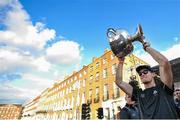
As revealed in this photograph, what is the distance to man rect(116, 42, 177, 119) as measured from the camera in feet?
7.94

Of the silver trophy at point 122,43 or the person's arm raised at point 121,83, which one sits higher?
the silver trophy at point 122,43

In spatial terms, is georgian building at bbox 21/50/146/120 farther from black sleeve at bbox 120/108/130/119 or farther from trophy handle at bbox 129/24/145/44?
trophy handle at bbox 129/24/145/44

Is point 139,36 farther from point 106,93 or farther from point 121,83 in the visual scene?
point 106,93

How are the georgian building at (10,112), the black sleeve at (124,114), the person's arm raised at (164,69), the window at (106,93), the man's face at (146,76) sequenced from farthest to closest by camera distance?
1. the georgian building at (10,112)
2. the window at (106,93)
3. the black sleeve at (124,114)
4. the man's face at (146,76)
5. the person's arm raised at (164,69)

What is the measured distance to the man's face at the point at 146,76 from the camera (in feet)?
9.12

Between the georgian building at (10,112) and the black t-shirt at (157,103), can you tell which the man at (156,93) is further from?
the georgian building at (10,112)

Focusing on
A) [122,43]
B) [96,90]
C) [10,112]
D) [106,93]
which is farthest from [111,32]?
[10,112]

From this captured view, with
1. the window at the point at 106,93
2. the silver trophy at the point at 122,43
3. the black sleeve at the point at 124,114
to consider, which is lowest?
the black sleeve at the point at 124,114

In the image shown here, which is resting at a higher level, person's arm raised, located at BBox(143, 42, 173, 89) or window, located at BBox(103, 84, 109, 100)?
window, located at BBox(103, 84, 109, 100)

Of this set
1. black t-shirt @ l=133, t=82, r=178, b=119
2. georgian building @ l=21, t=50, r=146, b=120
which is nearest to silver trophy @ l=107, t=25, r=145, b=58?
black t-shirt @ l=133, t=82, r=178, b=119

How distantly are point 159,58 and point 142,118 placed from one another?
0.78m

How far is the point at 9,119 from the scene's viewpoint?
112m

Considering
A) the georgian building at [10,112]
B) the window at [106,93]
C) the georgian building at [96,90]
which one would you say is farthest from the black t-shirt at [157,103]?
the georgian building at [10,112]

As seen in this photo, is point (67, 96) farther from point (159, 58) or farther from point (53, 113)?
point (159, 58)
